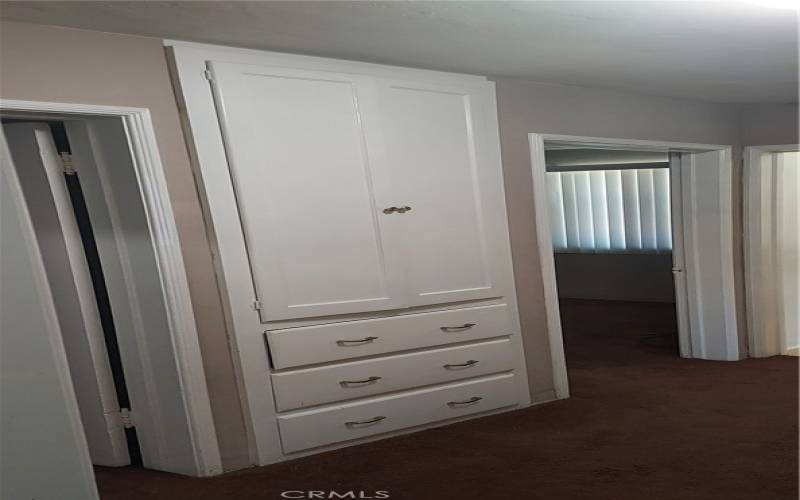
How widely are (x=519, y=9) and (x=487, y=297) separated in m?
1.50

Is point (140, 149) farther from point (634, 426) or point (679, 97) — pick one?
point (679, 97)

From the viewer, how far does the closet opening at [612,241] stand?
6336 mm

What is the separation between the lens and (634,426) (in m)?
2.98

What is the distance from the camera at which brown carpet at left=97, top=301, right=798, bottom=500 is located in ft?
7.36

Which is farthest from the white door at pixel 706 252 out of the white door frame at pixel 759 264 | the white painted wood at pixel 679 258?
the white door frame at pixel 759 264

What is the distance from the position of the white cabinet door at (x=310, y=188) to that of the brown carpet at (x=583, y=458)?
2.16 ft

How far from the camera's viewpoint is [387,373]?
107 inches

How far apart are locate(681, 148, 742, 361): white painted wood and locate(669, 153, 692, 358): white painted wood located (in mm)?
34

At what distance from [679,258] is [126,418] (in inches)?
162

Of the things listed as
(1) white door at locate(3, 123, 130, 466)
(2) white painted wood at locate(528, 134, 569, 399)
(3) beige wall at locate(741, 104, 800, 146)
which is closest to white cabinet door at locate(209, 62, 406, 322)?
(1) white door at locate(3, 123, 130, 466)

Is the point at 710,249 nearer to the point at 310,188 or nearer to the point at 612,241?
the point at 612,241

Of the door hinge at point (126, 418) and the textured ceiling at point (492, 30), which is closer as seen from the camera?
the textured ceiling at point (492, 30)

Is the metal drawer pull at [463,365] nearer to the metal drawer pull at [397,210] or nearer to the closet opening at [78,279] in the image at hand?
the metal drawer pull at [397,210]

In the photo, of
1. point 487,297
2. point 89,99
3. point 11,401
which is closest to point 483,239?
point 487,297
